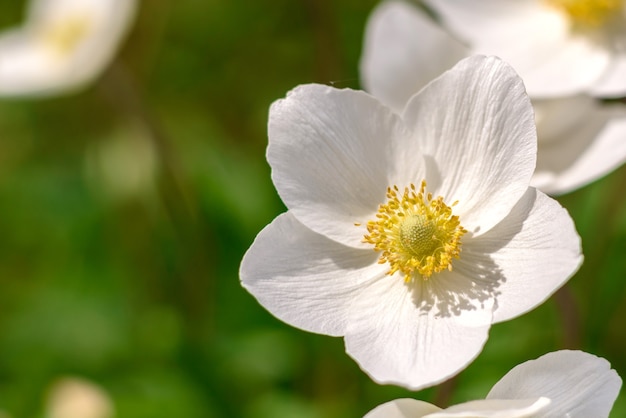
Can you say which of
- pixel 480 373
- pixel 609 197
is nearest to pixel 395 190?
pixel 480 373

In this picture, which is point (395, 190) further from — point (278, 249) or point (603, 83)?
point (603, 83)

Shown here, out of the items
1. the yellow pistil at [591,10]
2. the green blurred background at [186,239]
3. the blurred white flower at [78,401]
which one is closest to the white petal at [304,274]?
the green blurred background at [186,239]

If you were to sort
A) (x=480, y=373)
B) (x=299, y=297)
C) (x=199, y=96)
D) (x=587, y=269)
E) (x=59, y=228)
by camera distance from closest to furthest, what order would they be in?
1. (x=299, y=297)
2. (x=480, y=373)
3. (x=587, y=269)
4. (x=59, y=228)
5. (x=199, y=96)

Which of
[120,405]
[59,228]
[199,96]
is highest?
[199,96]

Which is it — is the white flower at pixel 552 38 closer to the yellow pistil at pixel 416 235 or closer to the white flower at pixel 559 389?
the yellow pistil at pixel 416 235

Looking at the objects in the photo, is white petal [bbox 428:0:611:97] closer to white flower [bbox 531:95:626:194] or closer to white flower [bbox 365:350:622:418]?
white flower [bbox 531:95:626:194]

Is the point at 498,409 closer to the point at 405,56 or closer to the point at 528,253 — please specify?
the point at 528,253

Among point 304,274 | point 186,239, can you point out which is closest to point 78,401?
point 186,239
